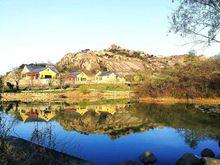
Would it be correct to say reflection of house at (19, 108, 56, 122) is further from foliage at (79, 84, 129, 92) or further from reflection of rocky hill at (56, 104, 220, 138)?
foliage at (79, 84, 129, 92)

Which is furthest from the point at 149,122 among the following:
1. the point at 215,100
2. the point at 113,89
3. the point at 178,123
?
the point at 113,89

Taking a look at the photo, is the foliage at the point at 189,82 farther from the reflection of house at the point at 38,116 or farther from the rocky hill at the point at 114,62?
the rocky hill at the point at 114,62

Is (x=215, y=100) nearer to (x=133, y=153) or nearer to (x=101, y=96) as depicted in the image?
(x=101, y=96)

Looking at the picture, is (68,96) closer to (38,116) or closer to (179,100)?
(179,100)

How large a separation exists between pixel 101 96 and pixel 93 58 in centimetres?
6737

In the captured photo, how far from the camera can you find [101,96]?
76812mm

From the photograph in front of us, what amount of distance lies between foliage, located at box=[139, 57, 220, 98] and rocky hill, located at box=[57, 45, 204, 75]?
188 ft

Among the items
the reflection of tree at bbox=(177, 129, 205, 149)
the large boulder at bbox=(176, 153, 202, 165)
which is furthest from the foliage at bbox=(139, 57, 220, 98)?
the large boulder at bbox=(176, 153, 202, 165)

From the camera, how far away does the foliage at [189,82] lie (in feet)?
207

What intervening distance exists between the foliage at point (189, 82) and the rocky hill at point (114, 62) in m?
57.4

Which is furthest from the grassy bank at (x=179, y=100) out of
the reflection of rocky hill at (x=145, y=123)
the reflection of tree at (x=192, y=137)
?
the reflection of tree at (x=192, y=137)

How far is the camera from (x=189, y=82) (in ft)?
216

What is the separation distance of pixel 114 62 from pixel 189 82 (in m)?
83.2

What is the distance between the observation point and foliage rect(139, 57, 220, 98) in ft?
207
